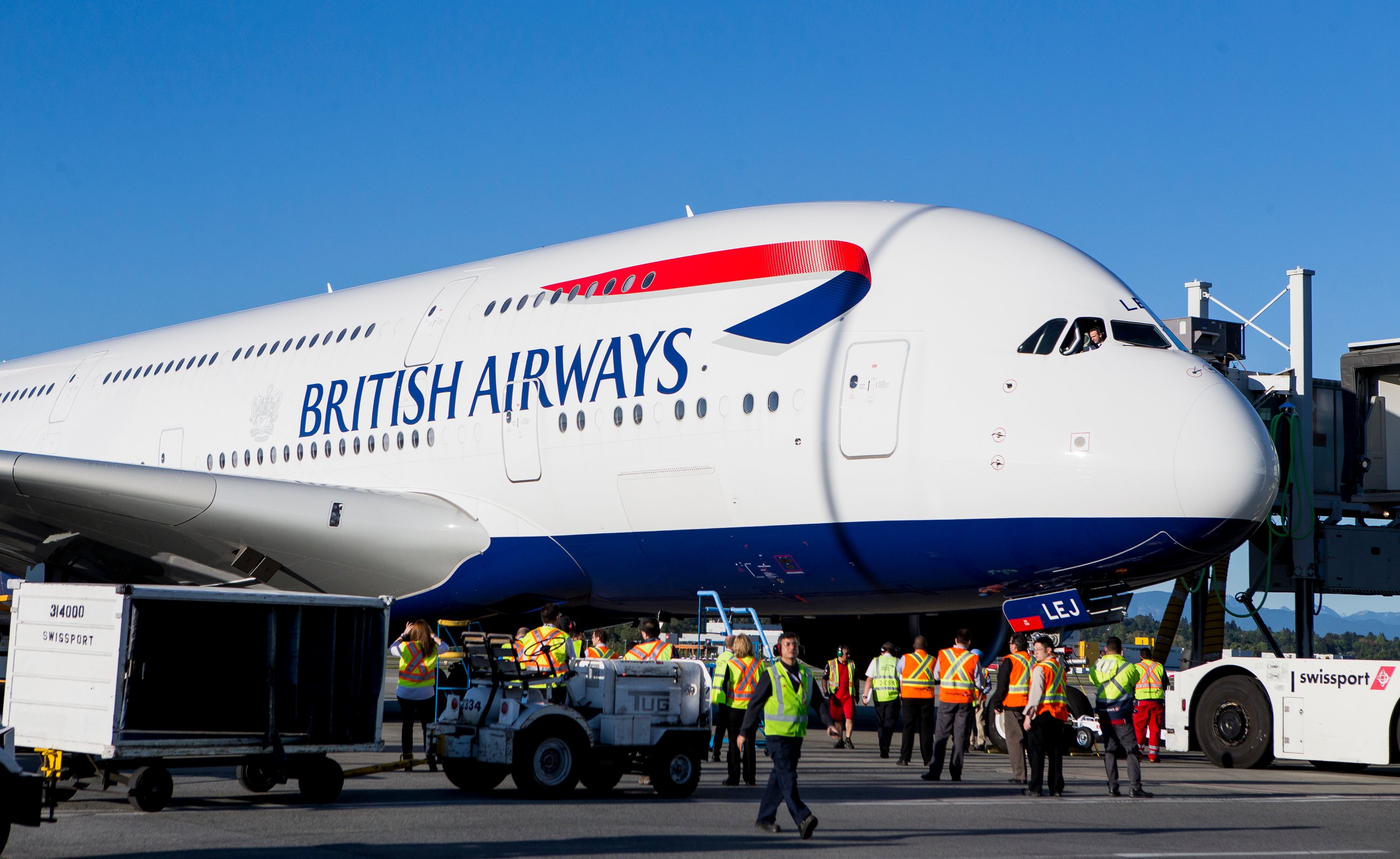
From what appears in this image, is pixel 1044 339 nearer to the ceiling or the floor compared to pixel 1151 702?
nearer to the ceiling

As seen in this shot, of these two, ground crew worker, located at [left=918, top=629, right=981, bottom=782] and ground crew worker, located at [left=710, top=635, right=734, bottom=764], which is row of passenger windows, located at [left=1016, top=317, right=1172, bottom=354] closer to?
ground crew worker, located at [left=918, top=629, right=981, bottom=782]

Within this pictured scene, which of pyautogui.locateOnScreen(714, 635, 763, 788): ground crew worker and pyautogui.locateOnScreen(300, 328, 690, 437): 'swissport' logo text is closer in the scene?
pyautogui.locateOnScreen(714, 635, 763, 788): ground crew worker

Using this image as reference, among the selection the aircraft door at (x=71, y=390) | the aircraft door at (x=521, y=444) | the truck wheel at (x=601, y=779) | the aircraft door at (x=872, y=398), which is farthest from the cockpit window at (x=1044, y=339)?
the aircraft door at (x=71, y=390)

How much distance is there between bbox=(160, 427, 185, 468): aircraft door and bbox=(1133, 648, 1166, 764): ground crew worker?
12554mm

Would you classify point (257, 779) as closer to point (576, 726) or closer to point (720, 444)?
point (576, 726)

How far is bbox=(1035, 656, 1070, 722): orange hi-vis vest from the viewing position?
39.3 feet

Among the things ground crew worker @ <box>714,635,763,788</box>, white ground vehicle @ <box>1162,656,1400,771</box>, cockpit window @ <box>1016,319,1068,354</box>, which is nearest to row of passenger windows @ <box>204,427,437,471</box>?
ground crew worker @ <box>714,635,763,788</box>

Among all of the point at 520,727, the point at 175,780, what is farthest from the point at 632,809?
the point at 175,780

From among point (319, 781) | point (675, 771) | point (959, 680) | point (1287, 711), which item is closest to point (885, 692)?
point (959, 680)

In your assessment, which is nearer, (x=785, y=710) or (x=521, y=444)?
(x=785, y=710)

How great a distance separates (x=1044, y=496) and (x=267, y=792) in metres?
6.60

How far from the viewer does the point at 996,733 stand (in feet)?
55.6

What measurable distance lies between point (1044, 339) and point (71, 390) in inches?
625

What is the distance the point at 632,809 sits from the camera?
34.0ft
